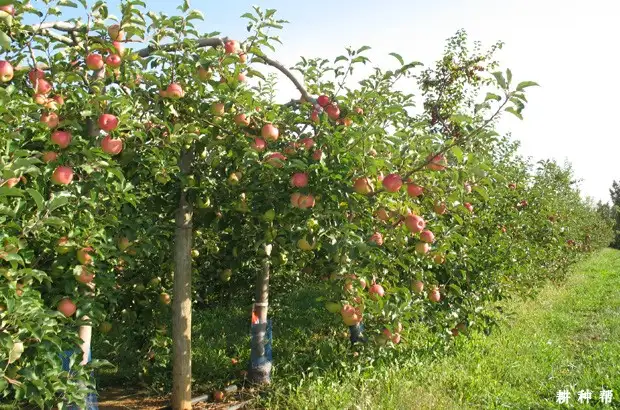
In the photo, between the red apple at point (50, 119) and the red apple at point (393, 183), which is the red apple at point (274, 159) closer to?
the red apple at point (393, 183)

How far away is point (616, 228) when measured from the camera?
37.6 m

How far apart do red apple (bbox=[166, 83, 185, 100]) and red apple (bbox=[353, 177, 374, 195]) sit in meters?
1.02

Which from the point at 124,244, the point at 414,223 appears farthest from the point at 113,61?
the point at 414,223

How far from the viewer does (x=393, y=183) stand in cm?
262

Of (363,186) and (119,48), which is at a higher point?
(119,48)

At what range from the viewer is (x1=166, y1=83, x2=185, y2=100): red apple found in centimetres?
273

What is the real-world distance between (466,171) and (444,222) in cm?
164

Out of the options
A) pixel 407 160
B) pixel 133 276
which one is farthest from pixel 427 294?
pixel 133 276

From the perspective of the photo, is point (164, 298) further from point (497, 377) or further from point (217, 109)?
point (497, 377)

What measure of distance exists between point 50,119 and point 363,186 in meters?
1.47

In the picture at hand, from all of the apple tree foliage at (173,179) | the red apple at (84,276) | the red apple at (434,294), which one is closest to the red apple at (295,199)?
the apple tree foliage at (173,179)

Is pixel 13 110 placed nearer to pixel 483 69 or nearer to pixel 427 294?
pixel 427 294

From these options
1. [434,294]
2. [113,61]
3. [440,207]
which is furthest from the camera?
[434,294]

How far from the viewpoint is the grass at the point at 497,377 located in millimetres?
3252
